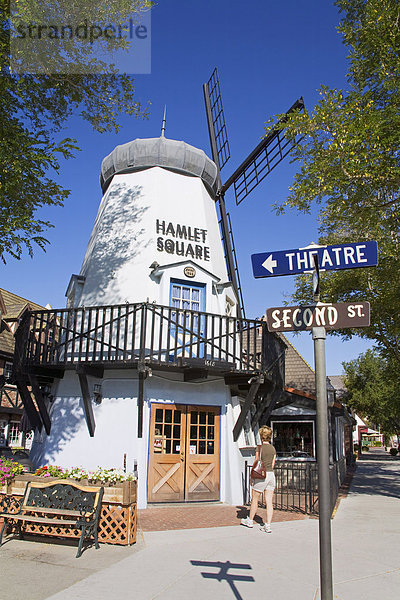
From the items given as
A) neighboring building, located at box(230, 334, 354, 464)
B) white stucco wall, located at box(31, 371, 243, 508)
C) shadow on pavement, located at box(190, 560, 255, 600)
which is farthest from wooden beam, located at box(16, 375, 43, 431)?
neighboring building, located at box(230, 334, 354, 464)

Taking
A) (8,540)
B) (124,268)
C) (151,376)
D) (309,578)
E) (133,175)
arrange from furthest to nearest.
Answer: (133,175)
(124,268)
(151,376)
(8,540)
(309,578)

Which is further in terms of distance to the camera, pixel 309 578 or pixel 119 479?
pixel 119 479

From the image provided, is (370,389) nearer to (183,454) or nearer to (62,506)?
(183,454)

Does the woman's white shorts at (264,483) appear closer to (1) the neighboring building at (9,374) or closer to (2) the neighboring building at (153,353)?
(2) the neighboring building at (153,353)

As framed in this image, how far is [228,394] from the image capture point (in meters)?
12.5

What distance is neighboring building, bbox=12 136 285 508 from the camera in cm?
1109

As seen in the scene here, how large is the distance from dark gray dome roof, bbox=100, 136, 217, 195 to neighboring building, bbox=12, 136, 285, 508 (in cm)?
4

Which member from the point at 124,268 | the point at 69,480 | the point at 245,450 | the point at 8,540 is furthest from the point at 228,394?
the point at 8,540

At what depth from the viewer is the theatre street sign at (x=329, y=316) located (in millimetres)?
4047

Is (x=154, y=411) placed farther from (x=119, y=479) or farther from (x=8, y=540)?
(x=8, y=540)

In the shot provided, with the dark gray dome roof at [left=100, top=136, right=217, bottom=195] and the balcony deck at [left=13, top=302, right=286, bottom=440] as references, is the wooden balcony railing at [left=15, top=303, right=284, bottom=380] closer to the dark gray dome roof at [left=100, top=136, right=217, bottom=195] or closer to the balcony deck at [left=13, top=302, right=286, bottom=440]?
the balcony deck at [left=13, top=302, right=286, bottom=440]

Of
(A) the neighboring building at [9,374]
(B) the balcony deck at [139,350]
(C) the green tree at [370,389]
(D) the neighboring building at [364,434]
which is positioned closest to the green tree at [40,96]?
(B) the balcony deck at [139,350]

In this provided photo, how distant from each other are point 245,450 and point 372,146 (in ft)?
26.7

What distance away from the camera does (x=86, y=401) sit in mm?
11211
